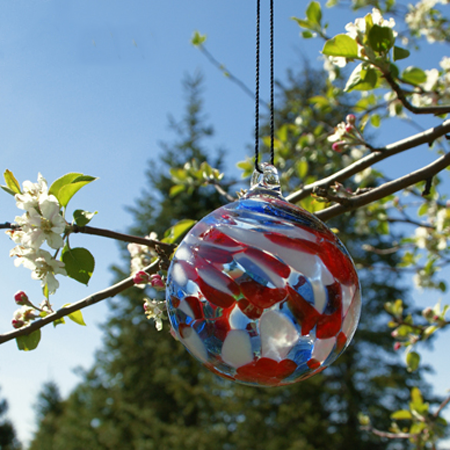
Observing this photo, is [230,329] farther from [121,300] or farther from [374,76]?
[121,300]

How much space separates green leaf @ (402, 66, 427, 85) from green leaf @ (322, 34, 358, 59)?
52cm

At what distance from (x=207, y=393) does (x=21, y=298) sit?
335 inches

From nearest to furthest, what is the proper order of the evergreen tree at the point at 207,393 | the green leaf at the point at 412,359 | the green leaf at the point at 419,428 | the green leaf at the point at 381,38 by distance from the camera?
the green leaf at the point at 381,38
the green leaf at the point at 412,359
the green leaf at the point at 419,428
the evergreen tree at the point at 207,393

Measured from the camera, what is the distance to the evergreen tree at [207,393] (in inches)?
352

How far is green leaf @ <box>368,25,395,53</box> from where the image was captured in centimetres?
115

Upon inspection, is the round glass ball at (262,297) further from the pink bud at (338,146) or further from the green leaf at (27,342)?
the pink bud at (338,146)

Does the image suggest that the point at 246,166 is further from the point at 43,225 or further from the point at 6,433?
the point at 6,433

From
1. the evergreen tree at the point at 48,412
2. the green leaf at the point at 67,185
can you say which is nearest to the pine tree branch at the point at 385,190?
the green leaf at the point at 67,185

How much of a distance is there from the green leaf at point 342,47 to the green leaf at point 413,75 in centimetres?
52

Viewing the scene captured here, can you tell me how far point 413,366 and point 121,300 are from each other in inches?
366

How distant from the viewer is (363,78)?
1276 millimetres

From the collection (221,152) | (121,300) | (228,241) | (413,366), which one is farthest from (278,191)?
(221,152)

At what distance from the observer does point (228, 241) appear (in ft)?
2.05

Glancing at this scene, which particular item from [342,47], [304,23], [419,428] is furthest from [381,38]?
[419,428]
